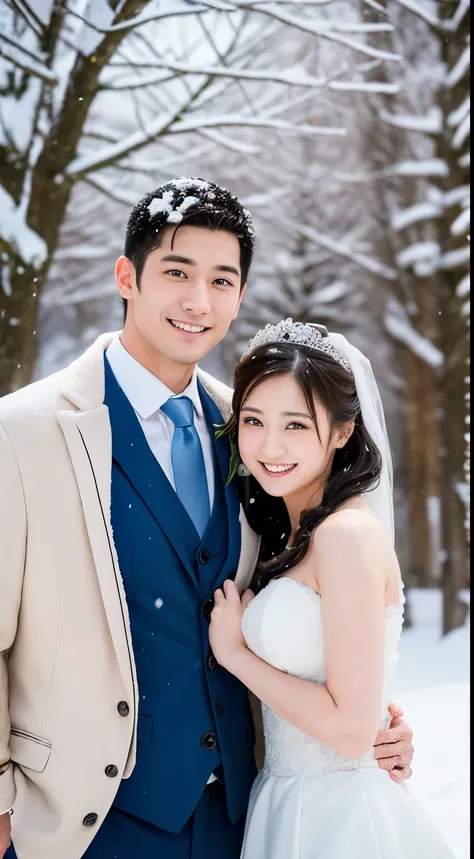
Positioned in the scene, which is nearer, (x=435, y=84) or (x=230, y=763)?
(x=230, y=763)

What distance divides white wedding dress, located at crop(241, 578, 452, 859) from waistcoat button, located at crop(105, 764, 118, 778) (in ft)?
1.32

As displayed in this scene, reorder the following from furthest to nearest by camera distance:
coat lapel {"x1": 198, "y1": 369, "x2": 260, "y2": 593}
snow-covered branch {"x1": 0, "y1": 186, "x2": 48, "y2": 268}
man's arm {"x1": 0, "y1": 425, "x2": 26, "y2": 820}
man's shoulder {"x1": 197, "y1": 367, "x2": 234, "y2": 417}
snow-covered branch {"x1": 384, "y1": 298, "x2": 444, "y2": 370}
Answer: snow-covered branch {"x1": 384, "y1": 298, "x2": 444, "y2": 370} → snow-covered branch {"x1": 0, "y1": 186, "x2": 48, "y2": 268} → man's shoulder {"x1": 197, "y1": 367, "x2": 234, "y2": 417} → coat lapel {"x1": 198, "y1": 369, "x2": 260, "y2": 593} → man's arm {"x1": 0, "y1": 425, "x2": 26, "y2": 820}

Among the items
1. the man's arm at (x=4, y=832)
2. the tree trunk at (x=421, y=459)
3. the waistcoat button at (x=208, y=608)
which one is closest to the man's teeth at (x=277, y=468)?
the waistcoat button at (x=208, y=608)


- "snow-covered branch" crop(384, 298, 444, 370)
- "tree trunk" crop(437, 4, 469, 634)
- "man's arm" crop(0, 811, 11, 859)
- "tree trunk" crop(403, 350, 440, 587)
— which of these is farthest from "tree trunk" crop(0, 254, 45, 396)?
"tree trunk" crop(403, 350, 440, 587)

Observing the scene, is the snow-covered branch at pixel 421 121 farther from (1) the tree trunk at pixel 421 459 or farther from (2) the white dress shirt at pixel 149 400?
(2) the white dress shirt at pixel 149 400

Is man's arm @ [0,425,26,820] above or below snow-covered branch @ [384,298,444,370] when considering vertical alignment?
below

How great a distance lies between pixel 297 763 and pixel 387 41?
6140mm

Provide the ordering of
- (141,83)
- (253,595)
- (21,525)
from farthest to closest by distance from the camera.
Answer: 1. (141,83)
2. (253,595)
3. (21,525)

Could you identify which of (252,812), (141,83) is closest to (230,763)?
(252,812)

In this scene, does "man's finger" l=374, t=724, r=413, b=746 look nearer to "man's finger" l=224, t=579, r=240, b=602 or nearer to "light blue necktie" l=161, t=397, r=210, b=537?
"man's finger" l=224, t=579, r=240, b=602

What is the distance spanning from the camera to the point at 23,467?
5.90ft

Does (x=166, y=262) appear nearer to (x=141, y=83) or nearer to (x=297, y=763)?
(x=297, y=763)

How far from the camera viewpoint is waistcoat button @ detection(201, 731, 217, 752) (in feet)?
6.32

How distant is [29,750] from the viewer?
184 centimetres
